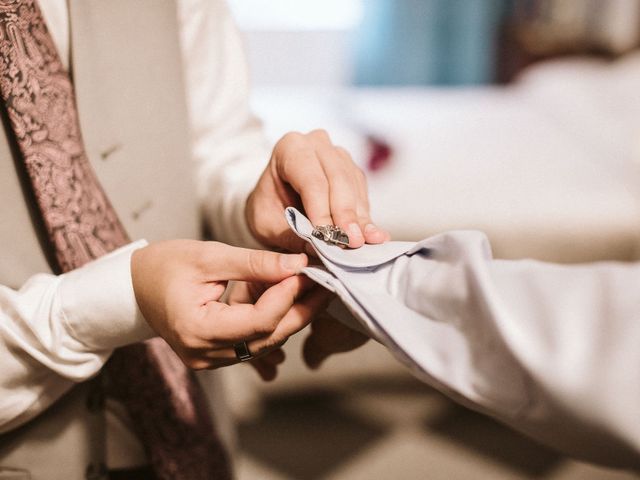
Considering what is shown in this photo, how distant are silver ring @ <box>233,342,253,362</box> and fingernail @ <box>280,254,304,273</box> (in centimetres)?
8

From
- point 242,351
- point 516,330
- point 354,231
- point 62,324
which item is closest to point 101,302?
point 62,324

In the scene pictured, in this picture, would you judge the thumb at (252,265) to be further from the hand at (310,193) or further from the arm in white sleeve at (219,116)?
the arm in white sleeve at (219,116)

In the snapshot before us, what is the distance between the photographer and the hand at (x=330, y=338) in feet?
2.16

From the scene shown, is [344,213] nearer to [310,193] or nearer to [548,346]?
[310,193]

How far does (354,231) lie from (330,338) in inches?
5.9

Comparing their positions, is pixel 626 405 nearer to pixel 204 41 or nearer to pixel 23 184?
pixel 23 184

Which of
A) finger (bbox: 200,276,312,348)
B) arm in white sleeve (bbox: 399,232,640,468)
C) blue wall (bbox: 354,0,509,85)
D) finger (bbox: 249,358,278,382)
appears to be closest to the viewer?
arm in white sleeve (bbox: 399,232,640,468)

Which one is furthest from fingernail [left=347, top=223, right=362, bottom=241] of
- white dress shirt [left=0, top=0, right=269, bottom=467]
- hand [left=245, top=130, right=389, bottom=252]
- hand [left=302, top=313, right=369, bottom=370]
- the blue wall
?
the blue wall

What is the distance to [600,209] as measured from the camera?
1.63 metres

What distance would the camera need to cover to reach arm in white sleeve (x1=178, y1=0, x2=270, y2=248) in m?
0.81

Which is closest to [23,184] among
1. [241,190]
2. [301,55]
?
[241,190]

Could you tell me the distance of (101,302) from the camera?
A: 0.56 metres

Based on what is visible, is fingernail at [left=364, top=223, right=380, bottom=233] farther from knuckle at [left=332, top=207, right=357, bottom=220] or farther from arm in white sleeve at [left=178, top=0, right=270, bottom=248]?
arm in white sleeve at [left=178, top=0, right=270, bottom=248]

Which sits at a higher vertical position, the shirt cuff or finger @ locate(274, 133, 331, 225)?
finger @ locate(274, 133, 331, 225)
